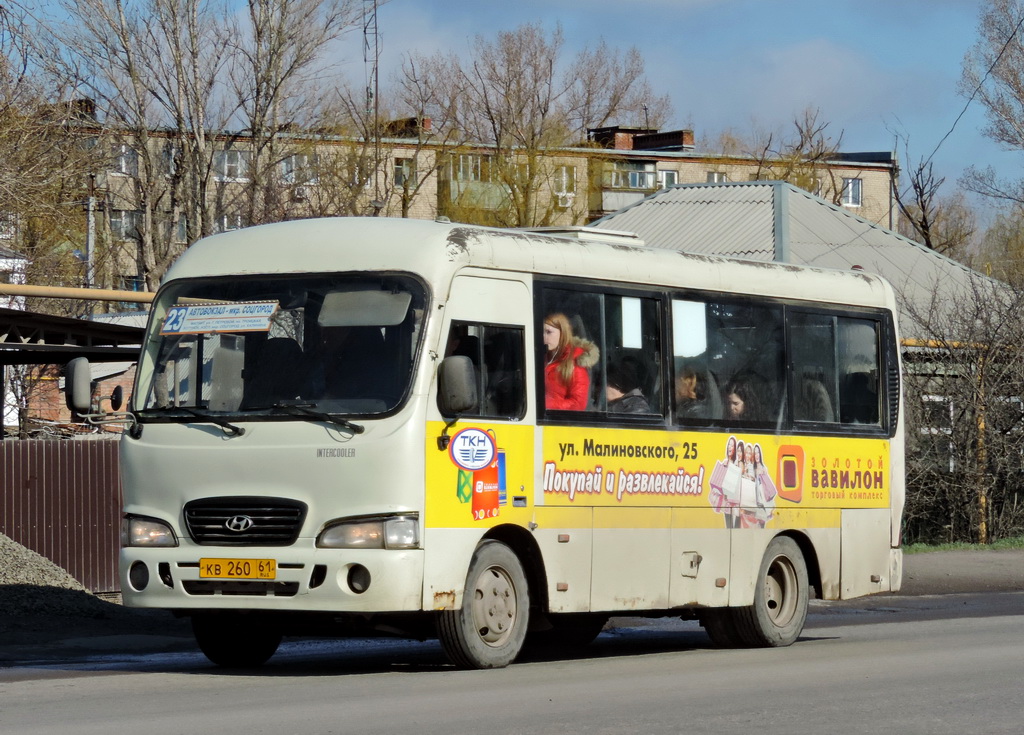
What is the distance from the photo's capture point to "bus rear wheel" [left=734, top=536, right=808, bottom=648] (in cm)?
1371

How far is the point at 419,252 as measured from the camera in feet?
36.8

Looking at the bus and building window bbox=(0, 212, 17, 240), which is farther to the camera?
building window bbox=(0, 212, 17, 240)

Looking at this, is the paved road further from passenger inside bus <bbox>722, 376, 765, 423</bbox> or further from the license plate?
passenger inside bus <bbox>722, 376, 765, 423</bbox>

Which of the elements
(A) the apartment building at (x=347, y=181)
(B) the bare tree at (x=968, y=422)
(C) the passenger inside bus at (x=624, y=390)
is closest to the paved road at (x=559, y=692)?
(C) the passenger inside bus at (x=624, y=390)

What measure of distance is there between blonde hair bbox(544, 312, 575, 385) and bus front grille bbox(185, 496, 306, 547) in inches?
88.2

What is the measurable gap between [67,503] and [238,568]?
961 cm

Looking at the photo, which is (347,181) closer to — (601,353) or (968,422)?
(968,422)

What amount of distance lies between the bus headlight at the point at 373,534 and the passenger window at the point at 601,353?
1.66 metres

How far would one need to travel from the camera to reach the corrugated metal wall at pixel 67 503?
19453mm

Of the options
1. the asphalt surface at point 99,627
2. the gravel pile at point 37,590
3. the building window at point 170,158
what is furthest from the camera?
the building window at point 170,158

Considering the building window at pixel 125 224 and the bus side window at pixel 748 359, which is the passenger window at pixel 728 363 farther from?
the building window at pixel 125 224

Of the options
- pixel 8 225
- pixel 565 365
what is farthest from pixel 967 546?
pixel 565 365

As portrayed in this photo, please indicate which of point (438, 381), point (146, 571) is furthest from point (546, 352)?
point (146, 571)

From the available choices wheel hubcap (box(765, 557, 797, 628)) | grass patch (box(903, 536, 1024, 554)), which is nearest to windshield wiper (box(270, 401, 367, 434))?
wheel hubcap (box(765, 557, 797, 628))
